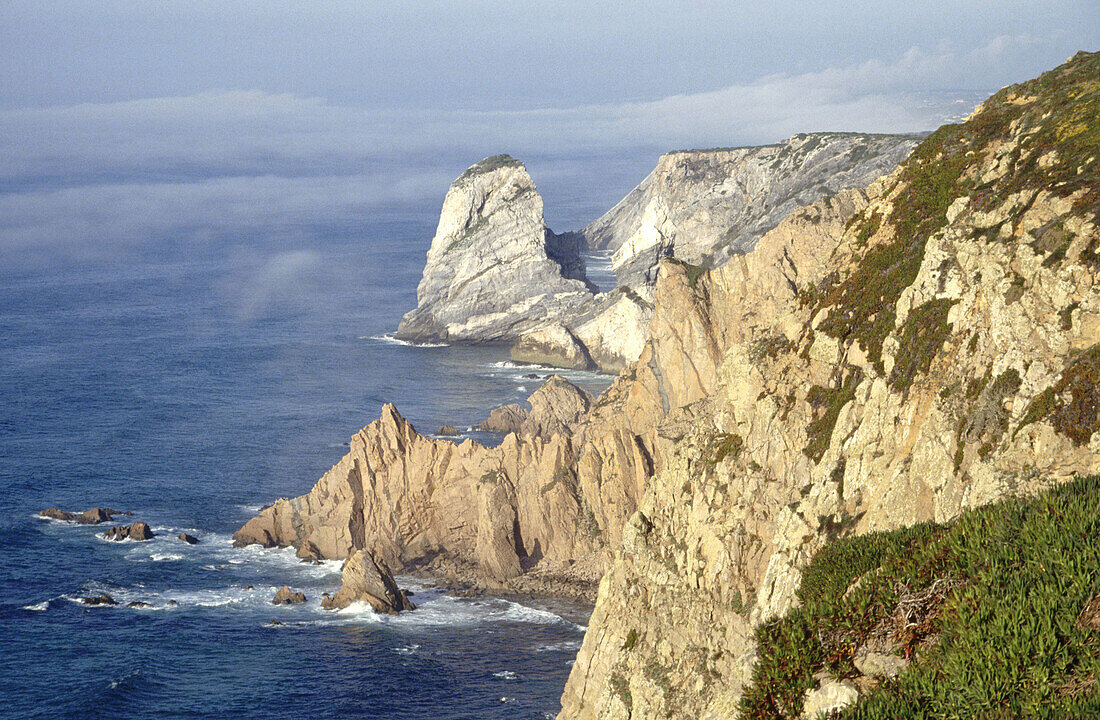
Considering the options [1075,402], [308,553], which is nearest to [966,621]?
[1075,402]

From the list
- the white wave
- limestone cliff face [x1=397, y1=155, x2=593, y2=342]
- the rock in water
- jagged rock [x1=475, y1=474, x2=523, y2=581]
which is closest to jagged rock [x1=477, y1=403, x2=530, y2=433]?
jagged rock [x1=475, y1=474, x2=523, y2=581]

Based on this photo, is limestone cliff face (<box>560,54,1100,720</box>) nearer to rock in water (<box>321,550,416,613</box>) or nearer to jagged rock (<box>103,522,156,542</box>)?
rock in water (<box>321,550,416,613</box>)

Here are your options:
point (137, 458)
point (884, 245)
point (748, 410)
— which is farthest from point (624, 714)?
point (137, 458)

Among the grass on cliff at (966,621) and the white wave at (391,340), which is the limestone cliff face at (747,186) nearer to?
the white wave at (391,340)

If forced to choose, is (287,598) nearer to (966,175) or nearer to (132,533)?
(132,533)

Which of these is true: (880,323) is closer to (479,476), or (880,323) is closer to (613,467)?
(613,467)

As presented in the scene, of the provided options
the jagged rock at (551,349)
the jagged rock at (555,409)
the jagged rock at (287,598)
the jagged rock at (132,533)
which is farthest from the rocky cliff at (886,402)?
the jagged rock at (551,349)
